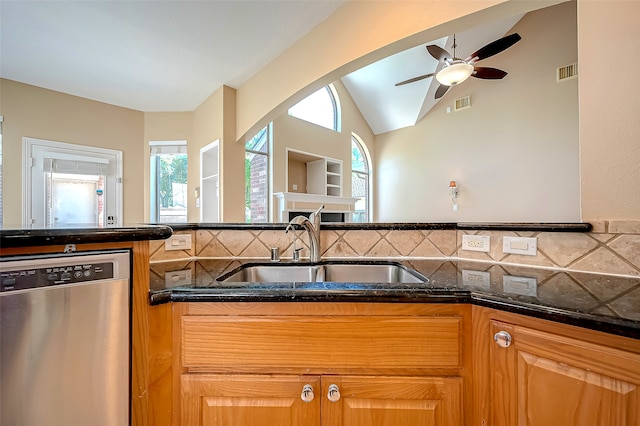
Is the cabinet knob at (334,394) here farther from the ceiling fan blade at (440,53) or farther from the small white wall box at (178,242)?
the ceiling fan blade at (440,53)

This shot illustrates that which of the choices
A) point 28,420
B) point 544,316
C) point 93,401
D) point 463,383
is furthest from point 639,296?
point 28,420

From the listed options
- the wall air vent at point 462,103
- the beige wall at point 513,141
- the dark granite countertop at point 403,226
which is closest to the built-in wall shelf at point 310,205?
the beige wall at point 513,141

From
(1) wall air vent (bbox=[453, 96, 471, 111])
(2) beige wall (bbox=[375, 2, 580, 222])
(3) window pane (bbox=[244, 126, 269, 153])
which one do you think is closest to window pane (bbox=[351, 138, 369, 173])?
(2) beige wall (bbox=[375, 2, 580, 222])

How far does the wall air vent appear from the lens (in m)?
5.32

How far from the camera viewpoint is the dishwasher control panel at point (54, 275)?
2.07 ft

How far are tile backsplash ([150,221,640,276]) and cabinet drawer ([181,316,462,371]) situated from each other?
0.58 metres

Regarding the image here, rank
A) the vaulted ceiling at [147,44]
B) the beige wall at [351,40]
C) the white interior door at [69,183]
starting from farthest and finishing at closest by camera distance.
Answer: the white interior door at [69,183] → the vaulted ceiling at [147,44] → the beige wall at [351,40]

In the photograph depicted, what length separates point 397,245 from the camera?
136cm

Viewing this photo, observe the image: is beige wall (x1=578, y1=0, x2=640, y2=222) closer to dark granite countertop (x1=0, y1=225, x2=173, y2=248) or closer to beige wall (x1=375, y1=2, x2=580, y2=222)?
dark granite countertop (x1=0, y1=225, x2=173, y2=248)

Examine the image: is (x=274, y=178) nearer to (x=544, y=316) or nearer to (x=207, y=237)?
(x=207, y=237)

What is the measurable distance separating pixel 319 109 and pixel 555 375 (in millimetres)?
5908

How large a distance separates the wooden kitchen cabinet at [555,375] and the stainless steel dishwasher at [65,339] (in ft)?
3.40

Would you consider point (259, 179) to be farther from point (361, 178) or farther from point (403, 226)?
point (403, 226)

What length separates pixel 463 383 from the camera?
0.78 meters
